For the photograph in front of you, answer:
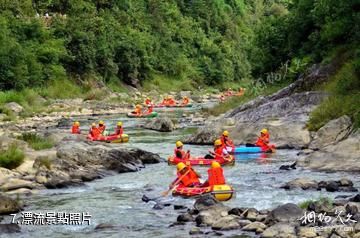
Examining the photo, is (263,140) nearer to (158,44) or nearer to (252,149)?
(252,149)

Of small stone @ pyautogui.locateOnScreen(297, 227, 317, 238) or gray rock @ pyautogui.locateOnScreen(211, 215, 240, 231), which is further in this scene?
gray rock @ pyautogui.locateOnScreen(211, 215, 240, 231)

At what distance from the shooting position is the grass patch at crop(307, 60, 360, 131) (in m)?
24.0

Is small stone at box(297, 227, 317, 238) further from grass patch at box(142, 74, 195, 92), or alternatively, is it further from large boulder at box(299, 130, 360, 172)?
grass patch at box(142, 74, 195, 92)

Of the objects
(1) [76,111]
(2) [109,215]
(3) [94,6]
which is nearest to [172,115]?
(1) [76,111]

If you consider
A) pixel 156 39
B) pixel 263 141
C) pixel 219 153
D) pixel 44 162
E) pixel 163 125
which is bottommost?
pixel 44 162

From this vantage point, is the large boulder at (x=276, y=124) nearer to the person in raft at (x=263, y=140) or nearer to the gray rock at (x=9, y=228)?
the person in raft at (x=263, y=140)

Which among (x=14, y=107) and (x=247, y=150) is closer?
(x=247, y=150)

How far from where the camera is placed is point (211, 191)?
15.1 meters

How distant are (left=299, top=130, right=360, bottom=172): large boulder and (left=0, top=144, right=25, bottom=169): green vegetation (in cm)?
847

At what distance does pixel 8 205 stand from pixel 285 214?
6019 millimetres

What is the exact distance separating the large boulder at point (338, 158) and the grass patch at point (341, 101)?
3335 mm

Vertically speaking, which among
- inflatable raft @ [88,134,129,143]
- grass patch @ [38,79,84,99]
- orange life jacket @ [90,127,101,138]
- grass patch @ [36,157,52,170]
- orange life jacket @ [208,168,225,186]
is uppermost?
grass patch @ [38,79,84,99]

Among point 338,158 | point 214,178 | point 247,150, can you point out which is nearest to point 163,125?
point 247,150

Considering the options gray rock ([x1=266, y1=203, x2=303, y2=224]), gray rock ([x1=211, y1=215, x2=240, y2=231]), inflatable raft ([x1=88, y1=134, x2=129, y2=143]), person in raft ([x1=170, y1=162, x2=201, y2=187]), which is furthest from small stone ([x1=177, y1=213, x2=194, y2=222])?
inflatable raft ([x1=88, y1=134, x2=129, y2=143])
